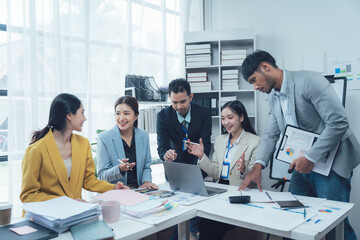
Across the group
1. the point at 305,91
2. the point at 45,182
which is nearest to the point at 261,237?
the point at 305,91

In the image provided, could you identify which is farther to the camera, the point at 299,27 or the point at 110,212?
the point at 299,27

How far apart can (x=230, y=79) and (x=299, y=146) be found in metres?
2.15

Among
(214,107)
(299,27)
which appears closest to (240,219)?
(214,107)

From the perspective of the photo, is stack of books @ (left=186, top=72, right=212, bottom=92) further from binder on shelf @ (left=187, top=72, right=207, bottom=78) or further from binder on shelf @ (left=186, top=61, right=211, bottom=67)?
binder on shelf @ (left=186, top=61, right=211, bottom=67)

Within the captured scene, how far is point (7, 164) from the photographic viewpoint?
2439 millimetres

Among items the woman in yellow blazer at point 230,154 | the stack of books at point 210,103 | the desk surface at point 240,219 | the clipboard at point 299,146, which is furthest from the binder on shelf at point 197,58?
the desk surface at point 240,219

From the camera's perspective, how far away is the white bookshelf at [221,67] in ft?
12.5

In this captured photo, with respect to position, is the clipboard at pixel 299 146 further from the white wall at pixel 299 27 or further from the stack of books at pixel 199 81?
the stack of books at pixel 199 81

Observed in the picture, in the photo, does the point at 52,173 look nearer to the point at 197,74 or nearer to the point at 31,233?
the point at 31,233

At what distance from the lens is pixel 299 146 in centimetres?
187

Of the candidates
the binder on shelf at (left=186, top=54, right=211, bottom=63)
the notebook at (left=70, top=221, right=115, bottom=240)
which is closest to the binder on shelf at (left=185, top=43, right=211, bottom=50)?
the binder on shelf at (left=186, top=54, right=211, bottom=63)

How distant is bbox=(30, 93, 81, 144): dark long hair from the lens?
6.02 ft

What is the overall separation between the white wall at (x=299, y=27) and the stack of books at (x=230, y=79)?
45 cm

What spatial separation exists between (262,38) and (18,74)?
2973mm
